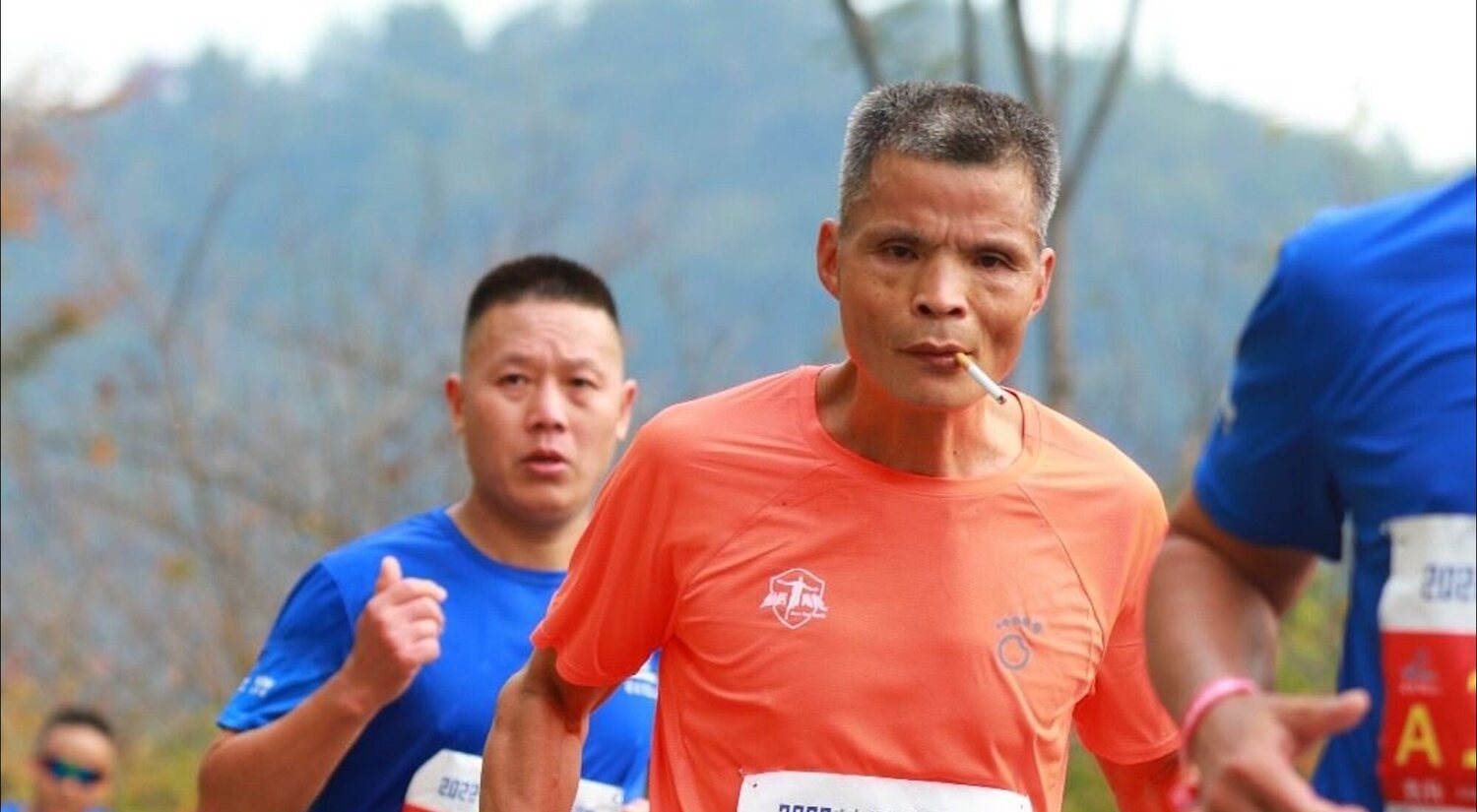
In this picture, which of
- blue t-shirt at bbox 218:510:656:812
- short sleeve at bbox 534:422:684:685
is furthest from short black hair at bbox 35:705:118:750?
short sleeve at bbox 534:422:684:685

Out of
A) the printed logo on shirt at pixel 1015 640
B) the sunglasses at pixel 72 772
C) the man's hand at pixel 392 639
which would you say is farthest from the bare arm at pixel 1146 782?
the sunglasses at pixel 72 772

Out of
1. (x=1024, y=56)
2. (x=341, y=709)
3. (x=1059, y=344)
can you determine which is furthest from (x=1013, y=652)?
(x=1059, y=344)

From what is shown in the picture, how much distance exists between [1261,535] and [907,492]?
1.18m

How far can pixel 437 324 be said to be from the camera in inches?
718

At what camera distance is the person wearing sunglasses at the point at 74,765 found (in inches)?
370

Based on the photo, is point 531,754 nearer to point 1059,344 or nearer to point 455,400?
point 455,400

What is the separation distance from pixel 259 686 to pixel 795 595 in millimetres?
1917

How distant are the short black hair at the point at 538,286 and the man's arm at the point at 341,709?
92cm

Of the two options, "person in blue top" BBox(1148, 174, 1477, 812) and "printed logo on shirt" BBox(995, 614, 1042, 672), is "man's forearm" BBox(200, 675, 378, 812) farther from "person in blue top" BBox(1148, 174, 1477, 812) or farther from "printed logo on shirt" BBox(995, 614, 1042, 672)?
"person in blue top" BBox(1148, 174, 1477, 812)

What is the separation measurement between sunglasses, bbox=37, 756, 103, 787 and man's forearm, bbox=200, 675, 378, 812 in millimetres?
4035

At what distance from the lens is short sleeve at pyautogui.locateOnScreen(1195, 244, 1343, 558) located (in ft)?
Answer: 9.64

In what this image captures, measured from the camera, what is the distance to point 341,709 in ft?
17.5

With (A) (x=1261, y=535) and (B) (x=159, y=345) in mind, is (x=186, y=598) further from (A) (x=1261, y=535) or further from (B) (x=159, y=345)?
(A) (x=1261, y=535)

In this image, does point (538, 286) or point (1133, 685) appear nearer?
point (1133, 685)
